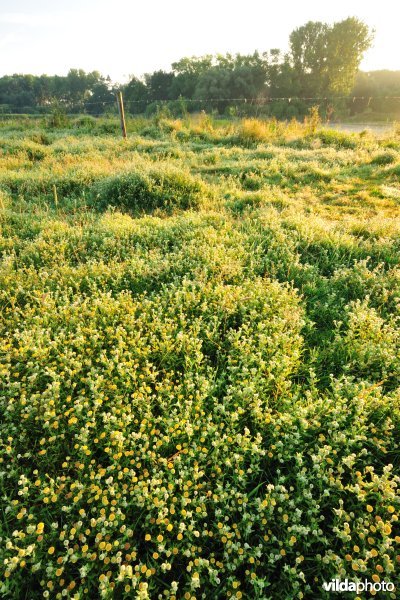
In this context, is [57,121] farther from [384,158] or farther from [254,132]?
[384,158]

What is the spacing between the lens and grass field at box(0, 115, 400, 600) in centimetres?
235

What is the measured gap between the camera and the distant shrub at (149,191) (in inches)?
331

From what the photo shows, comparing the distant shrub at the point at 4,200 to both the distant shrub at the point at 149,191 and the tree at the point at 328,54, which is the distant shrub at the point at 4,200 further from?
the tree at the point at 328,54

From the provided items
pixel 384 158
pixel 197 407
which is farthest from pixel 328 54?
pixel 197 407

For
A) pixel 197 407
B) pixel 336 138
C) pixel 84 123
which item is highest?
pixel 84 123

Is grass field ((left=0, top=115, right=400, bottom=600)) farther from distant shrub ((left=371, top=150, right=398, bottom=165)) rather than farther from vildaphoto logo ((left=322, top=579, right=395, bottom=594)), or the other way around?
distant shrub ((left=371, top=150, right=398, bottom=165))

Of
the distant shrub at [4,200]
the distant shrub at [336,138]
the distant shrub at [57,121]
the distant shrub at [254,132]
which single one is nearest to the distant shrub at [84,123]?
the distant shrub at [57,121]

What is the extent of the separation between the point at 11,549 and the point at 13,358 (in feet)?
5.85

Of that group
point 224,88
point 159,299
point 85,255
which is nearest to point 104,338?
point 159,299

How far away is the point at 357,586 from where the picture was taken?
213cm

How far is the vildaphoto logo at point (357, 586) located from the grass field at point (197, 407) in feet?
0.15

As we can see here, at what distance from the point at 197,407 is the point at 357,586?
5.12 feet

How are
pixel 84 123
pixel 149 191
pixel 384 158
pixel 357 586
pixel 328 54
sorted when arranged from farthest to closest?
pixel 328 54 < pixel 84 123 < pixel 384 158 < pixel 149 191 < pixel 357 586

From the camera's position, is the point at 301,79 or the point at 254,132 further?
the point at 301,79
